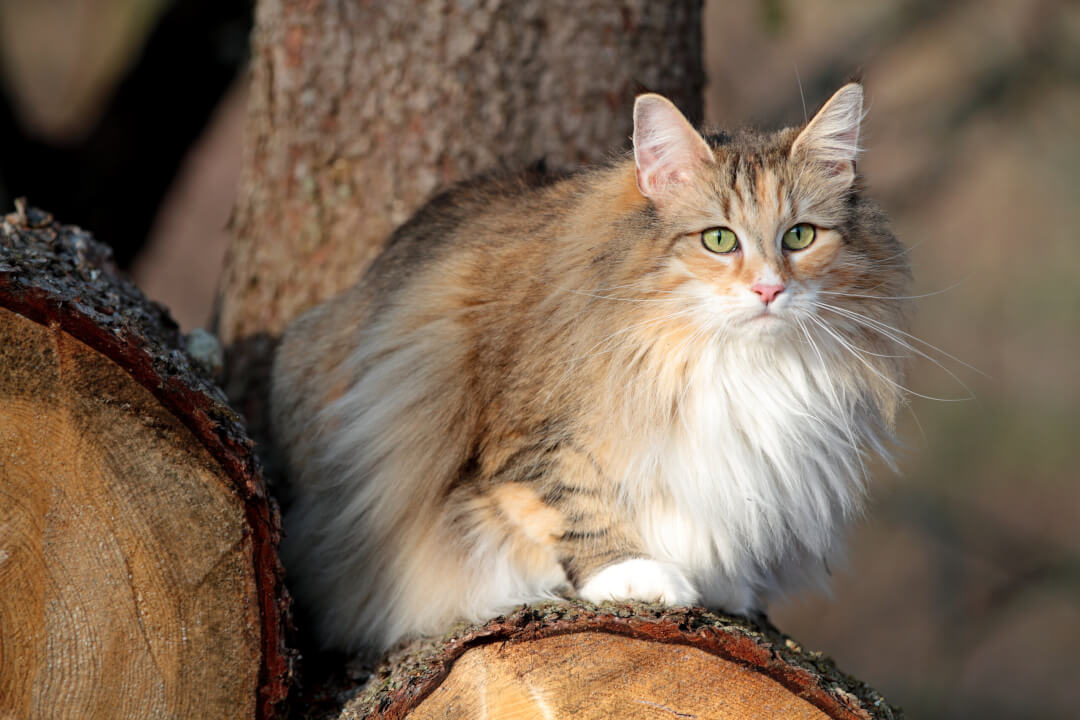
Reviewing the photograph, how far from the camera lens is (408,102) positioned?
2.90 m

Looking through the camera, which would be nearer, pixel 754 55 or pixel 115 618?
pixel 115 618

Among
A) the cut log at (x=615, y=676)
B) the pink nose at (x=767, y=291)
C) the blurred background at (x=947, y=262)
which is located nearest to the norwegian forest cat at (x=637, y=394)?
the pink nose at (x=767, y=291)

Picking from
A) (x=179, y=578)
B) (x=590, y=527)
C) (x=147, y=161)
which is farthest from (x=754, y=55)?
(x=179, y=578)

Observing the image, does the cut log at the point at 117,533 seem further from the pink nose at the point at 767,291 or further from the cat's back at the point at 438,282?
the pink nose at the point at 767,291

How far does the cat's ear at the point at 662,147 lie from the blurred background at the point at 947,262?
10.1ft

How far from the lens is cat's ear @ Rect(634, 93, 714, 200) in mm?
1963

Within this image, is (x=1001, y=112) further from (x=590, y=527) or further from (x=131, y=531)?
(x=131, y=531)

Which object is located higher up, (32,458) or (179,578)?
(32,458)

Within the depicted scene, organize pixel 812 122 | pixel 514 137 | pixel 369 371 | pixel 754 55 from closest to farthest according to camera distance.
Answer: pixel 812 122
pixel 369 371
pixel 514 137
pixel 754 55

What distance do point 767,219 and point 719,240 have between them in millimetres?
102

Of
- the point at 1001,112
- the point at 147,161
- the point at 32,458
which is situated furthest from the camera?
the point at 1001,112

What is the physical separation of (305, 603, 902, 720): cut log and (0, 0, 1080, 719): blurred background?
3.50 meters

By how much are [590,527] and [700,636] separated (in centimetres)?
45

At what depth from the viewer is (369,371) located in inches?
93.2
